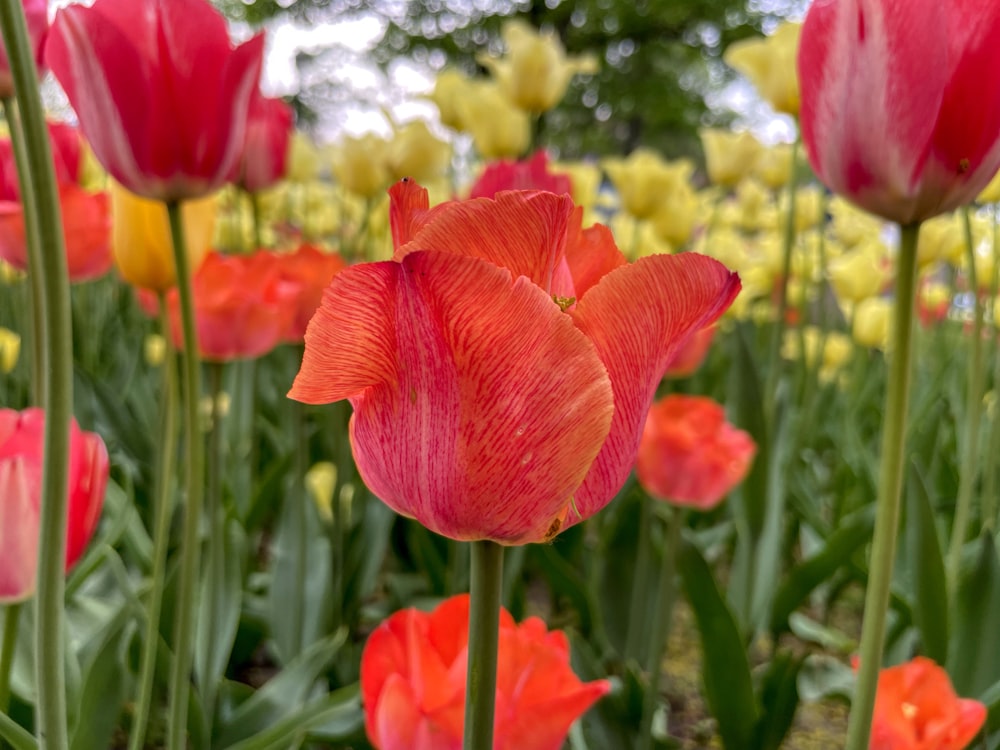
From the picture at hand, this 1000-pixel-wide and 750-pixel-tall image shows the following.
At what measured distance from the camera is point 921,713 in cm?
44

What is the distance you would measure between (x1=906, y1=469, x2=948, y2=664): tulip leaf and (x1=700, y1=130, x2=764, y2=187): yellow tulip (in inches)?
32.3

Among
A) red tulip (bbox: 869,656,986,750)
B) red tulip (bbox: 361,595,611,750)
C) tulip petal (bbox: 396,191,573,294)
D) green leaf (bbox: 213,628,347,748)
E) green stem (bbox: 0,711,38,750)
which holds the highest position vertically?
tulip petal (bbox: 396,191,573,294)

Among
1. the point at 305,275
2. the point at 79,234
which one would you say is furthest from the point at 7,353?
the point at 305,275

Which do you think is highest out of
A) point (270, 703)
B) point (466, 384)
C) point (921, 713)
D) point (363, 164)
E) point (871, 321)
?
point (363, 164)

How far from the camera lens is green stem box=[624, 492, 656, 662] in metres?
0.80

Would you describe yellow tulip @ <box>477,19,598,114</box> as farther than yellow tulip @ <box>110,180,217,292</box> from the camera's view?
Yes

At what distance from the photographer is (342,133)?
3.93 ft

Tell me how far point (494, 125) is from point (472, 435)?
3.15ft

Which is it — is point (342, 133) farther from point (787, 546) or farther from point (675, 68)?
point (675, 68)

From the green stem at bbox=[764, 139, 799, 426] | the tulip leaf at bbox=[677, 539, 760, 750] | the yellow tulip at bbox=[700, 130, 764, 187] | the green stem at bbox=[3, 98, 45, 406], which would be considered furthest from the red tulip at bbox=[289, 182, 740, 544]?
the yellow tulip at bbox=[700, 130, 764, 187]

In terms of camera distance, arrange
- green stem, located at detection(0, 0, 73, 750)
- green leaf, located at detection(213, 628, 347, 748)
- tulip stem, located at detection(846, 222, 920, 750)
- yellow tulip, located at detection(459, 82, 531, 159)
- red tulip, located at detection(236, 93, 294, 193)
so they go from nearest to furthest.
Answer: green stem, located at detection(0, 0, 73, 750) → tulip stem, located at detection(846, 222, 920, 750) → green leaf, located at detection(213, 628, 347, 748) → red tulip, located at detection(236, 93, 294, 193) → yellow tulip, located at detection(459, 82, 531, 159)

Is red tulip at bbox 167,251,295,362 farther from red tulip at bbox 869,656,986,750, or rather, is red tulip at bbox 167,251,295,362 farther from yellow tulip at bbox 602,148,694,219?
yellow tulip at bbox 602,148,694,219

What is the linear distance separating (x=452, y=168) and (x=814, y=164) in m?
1.18

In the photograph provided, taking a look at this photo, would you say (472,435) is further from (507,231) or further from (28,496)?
(28,496)
